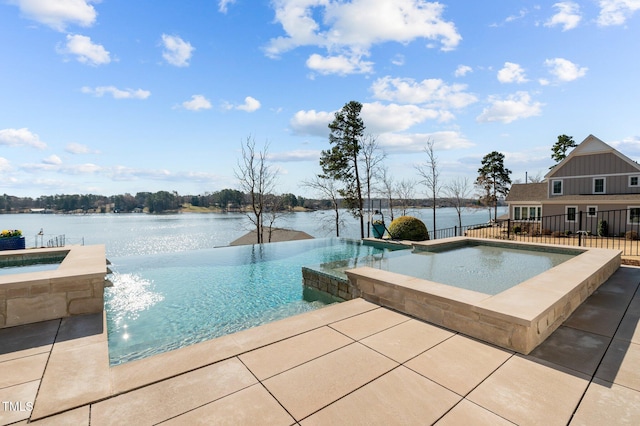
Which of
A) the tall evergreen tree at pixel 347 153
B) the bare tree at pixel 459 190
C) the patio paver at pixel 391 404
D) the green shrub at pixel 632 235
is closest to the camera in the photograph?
the patio paver at pixel 391 404

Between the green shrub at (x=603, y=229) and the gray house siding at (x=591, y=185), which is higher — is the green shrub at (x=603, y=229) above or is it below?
below

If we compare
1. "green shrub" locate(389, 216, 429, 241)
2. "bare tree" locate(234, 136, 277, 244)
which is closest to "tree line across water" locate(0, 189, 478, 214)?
"bare tree" locate(234, 136, 277, 244)

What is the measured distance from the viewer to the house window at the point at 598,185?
19.8 m

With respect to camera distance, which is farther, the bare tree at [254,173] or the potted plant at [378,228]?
the bare tree at [254,173]

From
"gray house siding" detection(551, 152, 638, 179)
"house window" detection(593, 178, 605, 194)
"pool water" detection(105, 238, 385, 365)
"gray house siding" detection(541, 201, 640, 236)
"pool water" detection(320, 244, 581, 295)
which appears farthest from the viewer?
"house window" detection(593, 178, 605, 194)

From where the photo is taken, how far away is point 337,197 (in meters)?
25.5

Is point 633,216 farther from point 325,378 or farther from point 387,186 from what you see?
point 325,378

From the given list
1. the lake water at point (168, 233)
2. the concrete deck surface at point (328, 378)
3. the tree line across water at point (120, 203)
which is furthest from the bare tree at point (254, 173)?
the tree line across water at point (120, 203)

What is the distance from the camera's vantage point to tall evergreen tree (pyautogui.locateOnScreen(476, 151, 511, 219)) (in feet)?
118

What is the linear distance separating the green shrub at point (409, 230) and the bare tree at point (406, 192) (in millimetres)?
17841

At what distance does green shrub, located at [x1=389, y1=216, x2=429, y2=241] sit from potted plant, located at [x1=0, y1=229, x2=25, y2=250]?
14644 mm

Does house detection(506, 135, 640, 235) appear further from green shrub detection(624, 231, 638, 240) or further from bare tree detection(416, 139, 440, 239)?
bare tree detection(416, 139, 440, 239)

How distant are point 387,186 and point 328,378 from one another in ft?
88.7

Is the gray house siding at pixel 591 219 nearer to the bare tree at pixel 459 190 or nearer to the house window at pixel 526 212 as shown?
the house window at pixel 526 212
